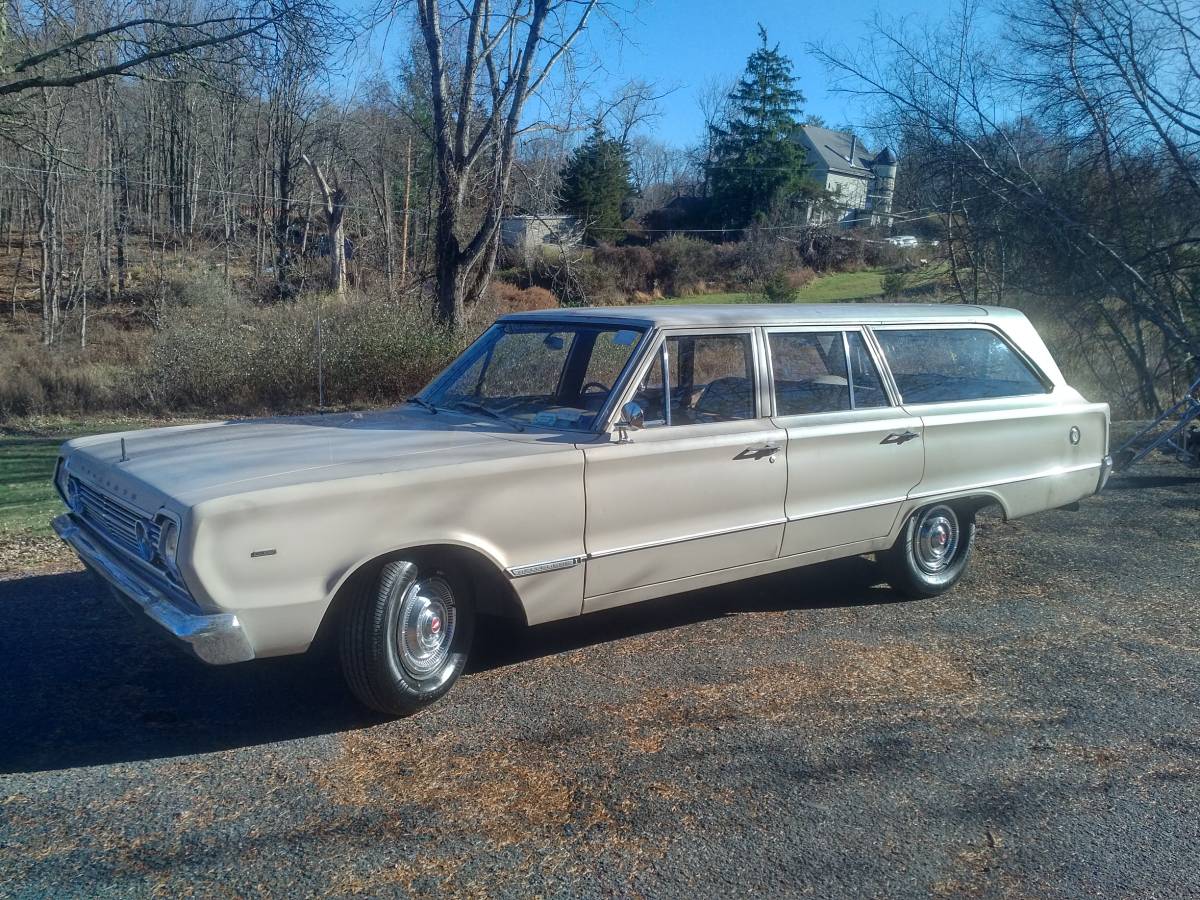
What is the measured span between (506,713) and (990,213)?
12.4 meters

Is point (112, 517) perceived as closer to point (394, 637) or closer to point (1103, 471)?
point (394, 637)

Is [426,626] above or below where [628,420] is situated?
below

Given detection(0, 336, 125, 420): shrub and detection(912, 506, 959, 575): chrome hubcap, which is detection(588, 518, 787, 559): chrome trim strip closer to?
detection(912, 506, 959, 575): chrome hubcap

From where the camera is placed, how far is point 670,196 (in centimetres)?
5438

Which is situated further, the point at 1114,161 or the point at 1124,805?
the point at 1114,161

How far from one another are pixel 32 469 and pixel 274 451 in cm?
925

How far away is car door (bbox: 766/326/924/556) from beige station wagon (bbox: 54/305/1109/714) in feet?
0.04

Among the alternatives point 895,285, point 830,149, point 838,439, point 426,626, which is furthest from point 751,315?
point 830,149

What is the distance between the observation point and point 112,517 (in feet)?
14.1

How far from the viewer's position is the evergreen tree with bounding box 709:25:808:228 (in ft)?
146

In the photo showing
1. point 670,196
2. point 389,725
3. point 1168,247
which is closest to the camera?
point 389,725

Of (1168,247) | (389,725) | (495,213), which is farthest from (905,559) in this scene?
(495,213)

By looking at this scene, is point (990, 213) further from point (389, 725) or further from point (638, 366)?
point (389, 725)

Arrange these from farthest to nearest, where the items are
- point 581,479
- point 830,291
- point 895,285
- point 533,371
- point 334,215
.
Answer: point 334,215, point 830,291, point 895,285, point 533,371, point 581,479
